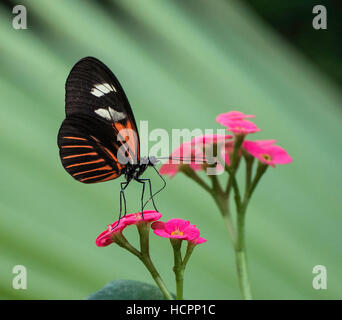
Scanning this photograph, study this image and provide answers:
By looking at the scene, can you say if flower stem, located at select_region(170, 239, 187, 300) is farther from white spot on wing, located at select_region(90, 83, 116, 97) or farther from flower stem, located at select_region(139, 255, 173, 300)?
white spot on wing, located at select_region(90, 83, 116, 97)

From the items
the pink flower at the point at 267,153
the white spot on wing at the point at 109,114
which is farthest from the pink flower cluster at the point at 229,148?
the white spot on wing at the point at 109,114

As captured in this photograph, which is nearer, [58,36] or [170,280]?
[170,280]

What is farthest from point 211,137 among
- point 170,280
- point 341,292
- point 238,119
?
point 341,292

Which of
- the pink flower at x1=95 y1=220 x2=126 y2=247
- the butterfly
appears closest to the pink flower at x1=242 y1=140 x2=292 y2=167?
the butterfly

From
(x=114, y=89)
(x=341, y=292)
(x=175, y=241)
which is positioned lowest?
(x=341, y=292)

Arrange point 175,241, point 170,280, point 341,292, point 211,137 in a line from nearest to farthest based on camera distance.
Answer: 1. point 175,241
2. point 211,137
3. point 170,280
4. point 341,292
